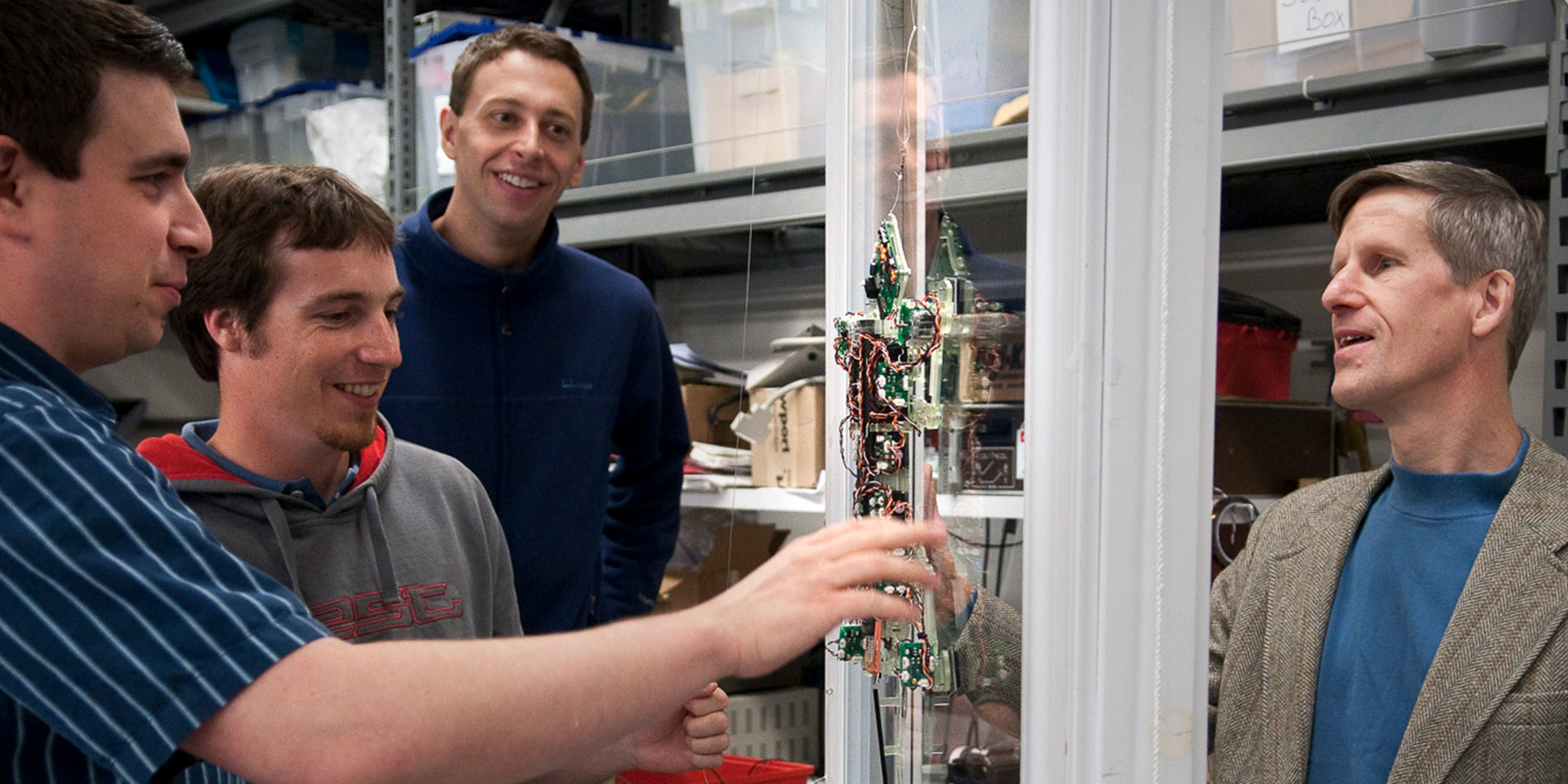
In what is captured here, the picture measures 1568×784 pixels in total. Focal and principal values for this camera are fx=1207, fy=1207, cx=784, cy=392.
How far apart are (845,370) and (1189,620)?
30 cm

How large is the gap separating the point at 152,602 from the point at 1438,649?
76 cm

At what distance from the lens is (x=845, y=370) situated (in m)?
0.75

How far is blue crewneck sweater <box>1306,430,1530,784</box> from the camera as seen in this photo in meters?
0.83

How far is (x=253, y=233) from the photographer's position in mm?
973

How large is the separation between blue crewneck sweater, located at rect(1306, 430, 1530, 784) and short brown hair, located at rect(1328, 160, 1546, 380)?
118 millimetres

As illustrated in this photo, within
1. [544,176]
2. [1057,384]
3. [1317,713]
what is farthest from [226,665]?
[544,176]

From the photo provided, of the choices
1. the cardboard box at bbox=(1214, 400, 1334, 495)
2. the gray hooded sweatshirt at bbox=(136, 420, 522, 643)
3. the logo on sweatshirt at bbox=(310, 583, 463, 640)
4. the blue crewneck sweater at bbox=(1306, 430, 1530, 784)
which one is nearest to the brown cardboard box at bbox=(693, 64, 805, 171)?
the cardboard box at bbox=(1214, 400, 1334, 495)

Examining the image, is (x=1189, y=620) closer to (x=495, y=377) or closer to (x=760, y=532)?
(x=495, y=377)

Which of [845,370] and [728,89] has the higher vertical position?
[728,89]

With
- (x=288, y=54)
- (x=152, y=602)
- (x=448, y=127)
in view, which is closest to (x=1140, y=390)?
(x=152, y=602)

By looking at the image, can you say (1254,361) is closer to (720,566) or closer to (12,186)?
(720,566)

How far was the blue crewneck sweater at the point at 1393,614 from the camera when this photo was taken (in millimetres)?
829

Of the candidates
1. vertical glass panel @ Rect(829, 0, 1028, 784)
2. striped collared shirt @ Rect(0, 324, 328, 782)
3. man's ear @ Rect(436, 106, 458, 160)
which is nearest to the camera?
striped collared shirt @ Rect(0, 324, 328, 782)

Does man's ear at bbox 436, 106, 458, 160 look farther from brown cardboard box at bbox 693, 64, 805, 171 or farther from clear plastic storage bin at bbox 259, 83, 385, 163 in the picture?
clear plastic storage bin at bbox 259, 83, 385, 163
